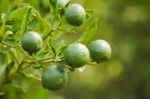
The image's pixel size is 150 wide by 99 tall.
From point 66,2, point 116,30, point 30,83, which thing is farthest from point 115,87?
point 66,2

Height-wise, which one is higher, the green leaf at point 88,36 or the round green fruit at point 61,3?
the round green fruit at point 61,3

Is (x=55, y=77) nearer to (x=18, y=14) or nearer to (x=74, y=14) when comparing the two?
(x=74, y=14)

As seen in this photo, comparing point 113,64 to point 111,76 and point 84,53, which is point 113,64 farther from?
point 84,53

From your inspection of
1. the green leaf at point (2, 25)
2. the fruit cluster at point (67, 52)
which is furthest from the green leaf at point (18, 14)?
the fruit cluster at point (67, 52)

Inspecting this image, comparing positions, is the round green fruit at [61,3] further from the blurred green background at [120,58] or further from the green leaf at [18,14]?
the blurred green background at [120,58]

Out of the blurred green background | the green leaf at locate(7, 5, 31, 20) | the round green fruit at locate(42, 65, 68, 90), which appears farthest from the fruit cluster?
the blurred green background

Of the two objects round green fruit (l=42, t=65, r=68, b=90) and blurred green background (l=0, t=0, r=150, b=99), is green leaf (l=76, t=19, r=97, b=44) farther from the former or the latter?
blurred green background (l=0, t=0, r=150, b=99)
